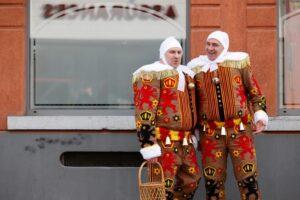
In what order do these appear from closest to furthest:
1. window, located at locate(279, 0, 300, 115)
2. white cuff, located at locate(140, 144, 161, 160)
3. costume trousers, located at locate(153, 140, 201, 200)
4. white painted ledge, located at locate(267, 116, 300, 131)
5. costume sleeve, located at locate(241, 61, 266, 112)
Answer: white cuff, located at locate(140, 144, 161, 160)
costume trousers, located at locate(153, 140, 201, 200)
costume sleeve, located at locate(241, 61, 266, 112)
white painted ledge, located at locate(267, 116, 300, 131)
window, located at locate(279, 0, 300, 115)

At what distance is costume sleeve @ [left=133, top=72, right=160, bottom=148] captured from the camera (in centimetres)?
674

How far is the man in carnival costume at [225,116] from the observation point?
23.0ft

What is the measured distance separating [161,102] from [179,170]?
24.8 inches

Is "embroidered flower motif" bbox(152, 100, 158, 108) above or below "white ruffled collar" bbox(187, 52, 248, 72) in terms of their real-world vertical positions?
below

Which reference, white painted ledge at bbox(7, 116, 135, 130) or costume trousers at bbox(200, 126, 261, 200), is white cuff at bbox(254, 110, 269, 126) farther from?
white painted ledge at bbox(7, 116, 135, 130)

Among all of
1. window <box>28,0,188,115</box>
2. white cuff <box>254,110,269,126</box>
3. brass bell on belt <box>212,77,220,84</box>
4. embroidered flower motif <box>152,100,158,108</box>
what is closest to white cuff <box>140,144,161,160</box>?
embroidered flower motif <box>152,100,158,108</box>

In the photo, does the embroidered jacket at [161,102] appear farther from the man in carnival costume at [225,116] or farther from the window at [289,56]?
the window at [289,56]

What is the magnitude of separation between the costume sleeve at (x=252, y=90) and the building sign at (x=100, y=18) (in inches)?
61.5

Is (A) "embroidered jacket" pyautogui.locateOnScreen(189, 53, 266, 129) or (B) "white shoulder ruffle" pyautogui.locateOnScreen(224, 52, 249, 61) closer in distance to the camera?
(A) "embroidered jacket" pyautogui.locateOnScreen(189, 53, 266, 129)

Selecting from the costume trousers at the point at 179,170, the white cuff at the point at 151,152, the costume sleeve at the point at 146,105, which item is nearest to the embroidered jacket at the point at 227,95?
the costume trousers at the point at 179,170

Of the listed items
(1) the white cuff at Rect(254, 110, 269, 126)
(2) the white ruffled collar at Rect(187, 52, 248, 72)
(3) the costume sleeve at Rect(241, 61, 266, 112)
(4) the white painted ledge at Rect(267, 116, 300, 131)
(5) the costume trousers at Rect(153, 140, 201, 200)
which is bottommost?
(5) the costume trousers at Rect(153, 140, 201, 200)

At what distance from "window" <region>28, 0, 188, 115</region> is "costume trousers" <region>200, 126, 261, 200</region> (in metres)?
1.57

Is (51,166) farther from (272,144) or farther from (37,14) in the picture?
(272,144)

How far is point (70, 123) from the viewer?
8.16 metres
